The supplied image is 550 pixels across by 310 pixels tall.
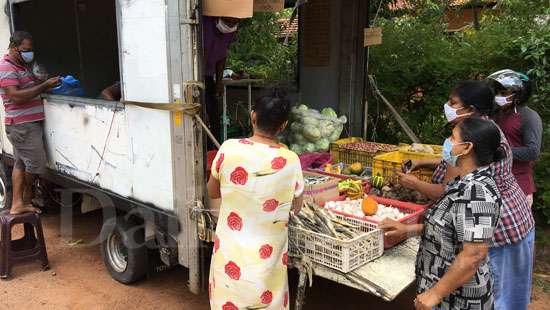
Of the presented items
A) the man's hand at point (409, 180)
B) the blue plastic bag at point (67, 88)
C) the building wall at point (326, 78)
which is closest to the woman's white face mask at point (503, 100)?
the man's hand at point (409, 180)

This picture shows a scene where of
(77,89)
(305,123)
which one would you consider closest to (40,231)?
(77,89)

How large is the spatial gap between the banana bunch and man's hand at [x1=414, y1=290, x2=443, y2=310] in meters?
1.70

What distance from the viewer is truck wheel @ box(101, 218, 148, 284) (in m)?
3.94

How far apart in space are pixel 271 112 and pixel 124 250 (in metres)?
2.49

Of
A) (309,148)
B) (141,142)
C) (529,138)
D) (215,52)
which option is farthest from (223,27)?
(529,138)

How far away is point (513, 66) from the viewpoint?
505 cm

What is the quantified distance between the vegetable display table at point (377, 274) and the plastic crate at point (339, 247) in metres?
0.04

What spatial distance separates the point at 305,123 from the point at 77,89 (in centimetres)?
250

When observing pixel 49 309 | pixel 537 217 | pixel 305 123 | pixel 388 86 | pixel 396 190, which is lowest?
pixel 49 309

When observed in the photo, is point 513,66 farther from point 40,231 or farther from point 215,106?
point 40,231

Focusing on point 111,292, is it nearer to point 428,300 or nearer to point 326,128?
point 326,128

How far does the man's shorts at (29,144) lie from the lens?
15.2 ft

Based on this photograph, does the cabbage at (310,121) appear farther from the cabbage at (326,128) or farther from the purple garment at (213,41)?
the purple garment at (213,41)

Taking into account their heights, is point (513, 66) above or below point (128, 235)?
above
